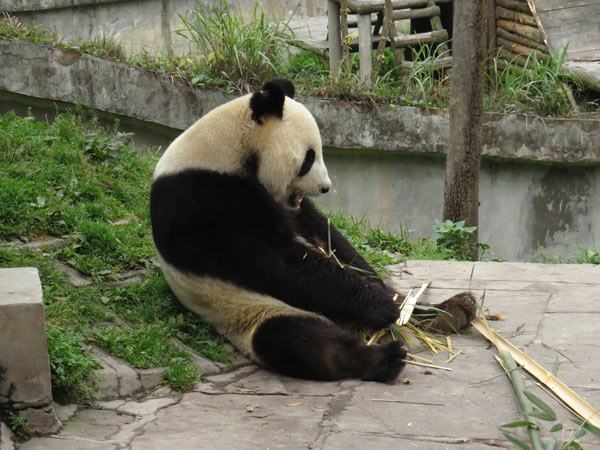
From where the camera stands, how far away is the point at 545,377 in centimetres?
346

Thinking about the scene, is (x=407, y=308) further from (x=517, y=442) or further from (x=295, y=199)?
(x=517, y=442)

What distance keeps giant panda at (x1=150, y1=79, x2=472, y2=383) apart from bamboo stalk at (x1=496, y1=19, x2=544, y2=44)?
5.90m

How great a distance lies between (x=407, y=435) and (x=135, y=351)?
1467 mm

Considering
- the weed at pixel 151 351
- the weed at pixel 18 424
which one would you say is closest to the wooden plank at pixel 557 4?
the weed at pixel 151 351

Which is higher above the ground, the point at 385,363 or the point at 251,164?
the point at 251,164

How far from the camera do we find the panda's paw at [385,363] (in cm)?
358

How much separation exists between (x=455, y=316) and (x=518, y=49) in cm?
599

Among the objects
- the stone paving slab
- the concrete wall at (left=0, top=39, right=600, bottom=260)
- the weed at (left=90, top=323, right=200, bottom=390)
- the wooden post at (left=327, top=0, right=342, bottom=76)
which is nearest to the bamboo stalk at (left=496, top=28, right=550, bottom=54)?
the concrete wall at (left=0, top=39, right=600, bottom=260)

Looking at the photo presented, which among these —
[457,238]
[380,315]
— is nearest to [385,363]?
[380,315]

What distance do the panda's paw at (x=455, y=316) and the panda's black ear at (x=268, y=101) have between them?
1412 mm

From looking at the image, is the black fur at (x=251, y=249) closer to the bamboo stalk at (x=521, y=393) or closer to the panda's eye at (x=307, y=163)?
the panda's eye at (x=307, y=163)

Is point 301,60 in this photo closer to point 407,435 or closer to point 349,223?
point 349,223

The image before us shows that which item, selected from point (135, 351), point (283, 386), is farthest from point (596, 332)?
point (135, 351)

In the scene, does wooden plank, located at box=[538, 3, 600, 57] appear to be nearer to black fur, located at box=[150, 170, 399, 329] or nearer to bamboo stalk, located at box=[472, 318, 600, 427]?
bamboo stalk, located at box=[472, 318, 600, 427]
